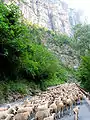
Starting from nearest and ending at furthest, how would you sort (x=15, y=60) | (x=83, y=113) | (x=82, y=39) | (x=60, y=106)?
(x=60, y=106) < (x=83, y=113) < (x=15, y=60) < (x=82, y=39)

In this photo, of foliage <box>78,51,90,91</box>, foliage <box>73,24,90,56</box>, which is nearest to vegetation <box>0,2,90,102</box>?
foliage <box>78,51,90,91</box>

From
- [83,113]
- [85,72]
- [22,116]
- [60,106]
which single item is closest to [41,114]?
[22,116]

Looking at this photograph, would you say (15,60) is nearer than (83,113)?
No

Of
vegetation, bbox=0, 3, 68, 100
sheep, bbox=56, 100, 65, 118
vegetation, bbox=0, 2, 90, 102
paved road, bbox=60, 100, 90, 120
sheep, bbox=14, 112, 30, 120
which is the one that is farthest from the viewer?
vegetation, bbox=0, 3, 68, 100

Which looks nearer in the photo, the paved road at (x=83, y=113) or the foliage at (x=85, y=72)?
the paved road at (x=83, y=113)

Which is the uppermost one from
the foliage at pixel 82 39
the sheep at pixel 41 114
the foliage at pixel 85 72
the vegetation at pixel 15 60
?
the foliage at pixel 82 39

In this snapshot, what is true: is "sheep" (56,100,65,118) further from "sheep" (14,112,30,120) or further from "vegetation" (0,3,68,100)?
"vegetation" (0,3,68,100)

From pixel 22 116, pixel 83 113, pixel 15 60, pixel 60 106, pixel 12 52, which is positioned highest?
pixel 12 52

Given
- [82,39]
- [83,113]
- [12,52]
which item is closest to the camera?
[83,113]

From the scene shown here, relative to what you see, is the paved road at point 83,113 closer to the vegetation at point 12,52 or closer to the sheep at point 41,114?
the sheep at point 41,114

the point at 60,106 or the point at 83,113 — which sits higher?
the point at 60,106

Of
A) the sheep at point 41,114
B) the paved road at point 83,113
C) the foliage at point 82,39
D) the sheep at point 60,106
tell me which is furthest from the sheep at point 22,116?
the foliage at point 82,39

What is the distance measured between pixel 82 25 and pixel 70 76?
27.2 metres

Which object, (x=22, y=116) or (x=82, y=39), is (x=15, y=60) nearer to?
(x=22, y=116)
